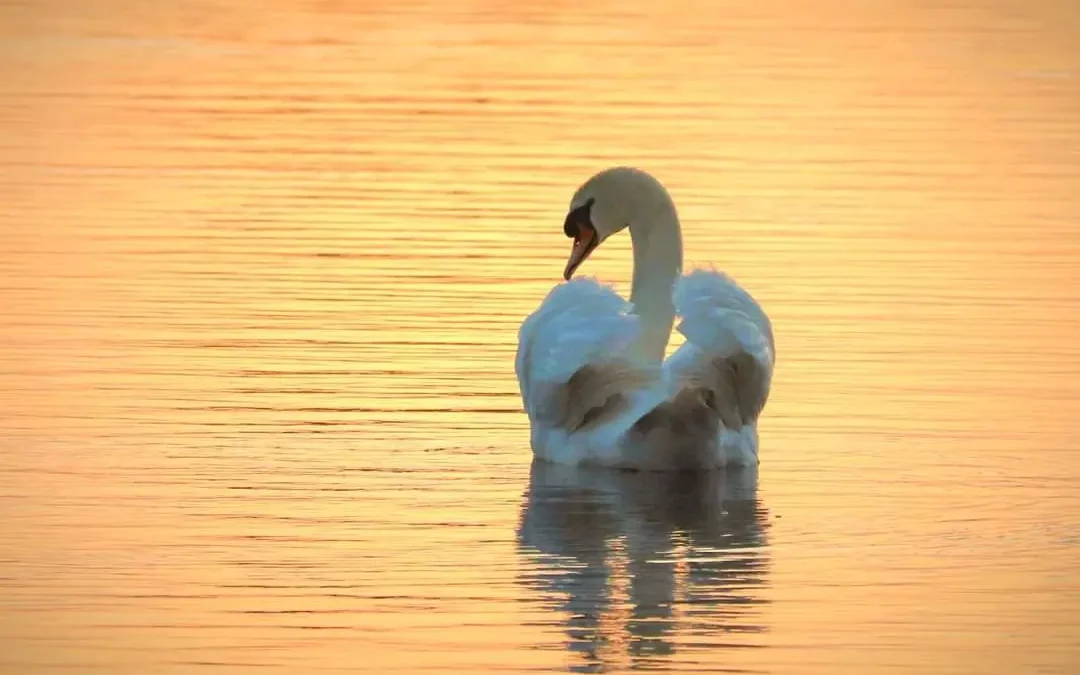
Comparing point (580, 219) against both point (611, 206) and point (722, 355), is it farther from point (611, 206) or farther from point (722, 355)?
point (722, 355)

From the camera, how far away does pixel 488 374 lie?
12711mm

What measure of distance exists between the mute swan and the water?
130mm

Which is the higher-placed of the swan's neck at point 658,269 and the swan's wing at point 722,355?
the swan's neck at point 658,269

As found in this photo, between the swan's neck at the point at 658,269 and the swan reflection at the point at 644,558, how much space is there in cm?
91

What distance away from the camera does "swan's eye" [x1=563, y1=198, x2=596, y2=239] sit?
40.0 feet

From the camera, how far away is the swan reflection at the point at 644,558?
8.38 meters

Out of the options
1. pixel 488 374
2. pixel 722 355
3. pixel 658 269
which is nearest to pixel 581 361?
pixel 722 355

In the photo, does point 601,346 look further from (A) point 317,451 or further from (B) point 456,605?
(B) point 456,605

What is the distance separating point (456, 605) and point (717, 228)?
8.17 metres

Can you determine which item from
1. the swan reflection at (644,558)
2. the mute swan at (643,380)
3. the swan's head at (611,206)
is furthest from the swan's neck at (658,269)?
the swan reflection at (644,558)

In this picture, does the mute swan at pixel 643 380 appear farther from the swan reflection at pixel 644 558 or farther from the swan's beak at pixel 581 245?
the swan's beak at pixel 581 245

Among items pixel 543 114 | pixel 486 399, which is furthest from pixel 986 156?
pixel 486 399

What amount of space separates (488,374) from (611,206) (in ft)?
3.38

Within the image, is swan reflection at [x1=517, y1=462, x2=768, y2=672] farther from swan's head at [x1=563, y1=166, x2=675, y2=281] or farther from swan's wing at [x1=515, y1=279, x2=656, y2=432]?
swan's head at [x1=563, y1=166, x2=675, y2=281]
